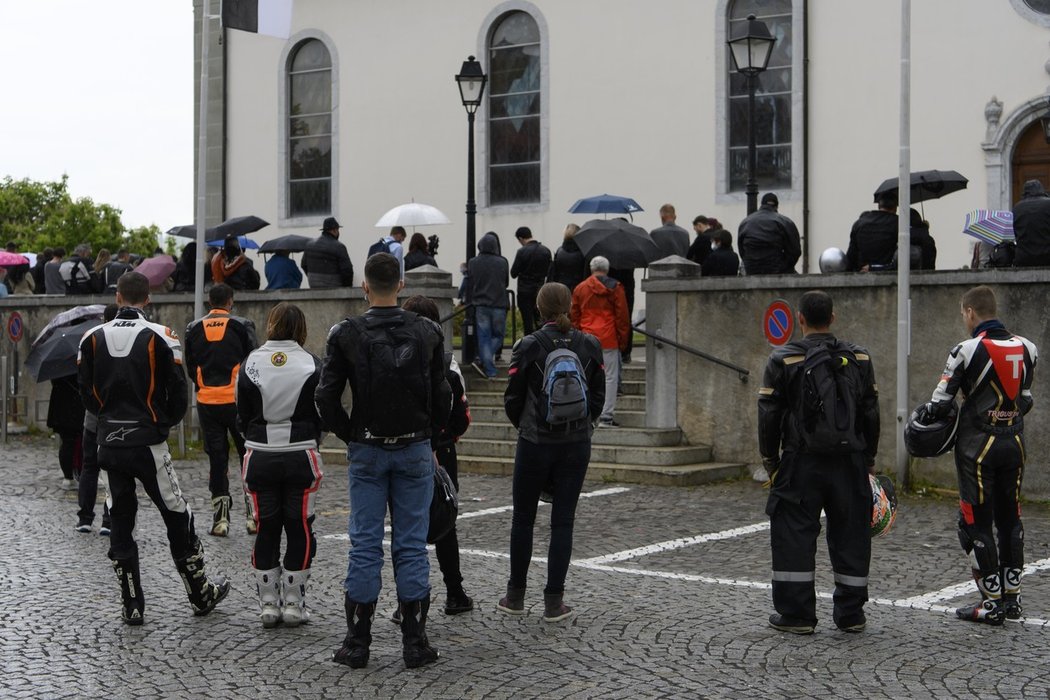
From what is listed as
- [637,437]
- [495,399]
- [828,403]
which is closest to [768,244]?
[637,437]

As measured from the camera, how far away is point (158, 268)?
1956 cm

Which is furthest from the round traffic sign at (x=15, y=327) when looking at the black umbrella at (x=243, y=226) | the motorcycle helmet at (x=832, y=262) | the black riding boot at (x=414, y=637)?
the black riding boot at (x=414, y=637)

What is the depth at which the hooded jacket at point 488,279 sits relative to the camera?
1719 centimetres

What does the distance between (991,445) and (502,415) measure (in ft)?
27.9

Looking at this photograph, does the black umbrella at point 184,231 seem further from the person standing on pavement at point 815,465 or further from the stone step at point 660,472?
the person standing on pavement at point 815,465

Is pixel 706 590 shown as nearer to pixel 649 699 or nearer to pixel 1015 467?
pixel 1015 467

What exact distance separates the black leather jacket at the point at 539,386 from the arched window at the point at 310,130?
70.0 feet

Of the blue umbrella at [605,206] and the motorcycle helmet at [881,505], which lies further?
Answer: the blue umbrella at [605,206]

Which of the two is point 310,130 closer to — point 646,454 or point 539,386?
point 646,454

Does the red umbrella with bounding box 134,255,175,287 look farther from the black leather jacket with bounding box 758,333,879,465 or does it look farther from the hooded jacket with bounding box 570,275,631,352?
the black leather jacket with bounding box 758,333,879,465

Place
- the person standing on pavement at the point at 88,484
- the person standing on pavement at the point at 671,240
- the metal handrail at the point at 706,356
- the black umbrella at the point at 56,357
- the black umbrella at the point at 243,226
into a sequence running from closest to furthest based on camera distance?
the person standing on pavement at the point at 88,484 < the black umbrella at the point at 56,357 < the metal handrail at the point at 706,356 < the person standing on pavement at the point at 671,240 < the black umbrella at the point at 243,226

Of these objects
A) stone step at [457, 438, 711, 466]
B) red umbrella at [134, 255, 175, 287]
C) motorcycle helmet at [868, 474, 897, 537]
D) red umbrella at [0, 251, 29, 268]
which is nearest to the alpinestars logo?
motorcycle helmet at [868, 474, 897, 537]

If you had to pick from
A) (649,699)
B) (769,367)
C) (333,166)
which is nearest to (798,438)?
(769,367)

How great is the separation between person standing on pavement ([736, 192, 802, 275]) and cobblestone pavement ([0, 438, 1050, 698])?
154 inches
